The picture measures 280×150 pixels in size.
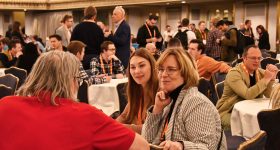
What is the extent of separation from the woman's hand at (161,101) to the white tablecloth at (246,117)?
1.63 m

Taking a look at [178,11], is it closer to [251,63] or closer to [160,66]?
[251,63]

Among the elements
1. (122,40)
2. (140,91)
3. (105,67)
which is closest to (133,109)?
(140,91)

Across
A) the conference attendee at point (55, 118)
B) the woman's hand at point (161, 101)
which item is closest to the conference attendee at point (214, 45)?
the woman's hand at point (161, 101)

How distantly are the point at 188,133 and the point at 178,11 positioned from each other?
16.9 metres

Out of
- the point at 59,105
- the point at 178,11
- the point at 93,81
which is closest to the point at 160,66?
the point at 59,105

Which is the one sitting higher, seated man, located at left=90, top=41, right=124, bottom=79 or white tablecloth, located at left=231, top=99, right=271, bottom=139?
seated man, located at left=90, top=41, right=124, bottom=79

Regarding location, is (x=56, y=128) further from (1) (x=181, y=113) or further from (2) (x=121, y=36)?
(2) (x=121, y=36)

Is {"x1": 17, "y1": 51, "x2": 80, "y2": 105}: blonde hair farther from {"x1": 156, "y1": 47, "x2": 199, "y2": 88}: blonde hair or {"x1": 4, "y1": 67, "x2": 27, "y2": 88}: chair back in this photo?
{"x1": 4, "y1": 67, "x2": 27, "y2": 88}: chair back

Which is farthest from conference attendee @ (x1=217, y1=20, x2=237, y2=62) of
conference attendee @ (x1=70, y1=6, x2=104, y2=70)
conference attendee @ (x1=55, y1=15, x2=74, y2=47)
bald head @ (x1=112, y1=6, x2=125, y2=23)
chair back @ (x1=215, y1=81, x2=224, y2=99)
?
chair back @ (x1=215, y1=81, x2=224, y2=99)

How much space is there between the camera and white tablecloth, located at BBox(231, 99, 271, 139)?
388cm

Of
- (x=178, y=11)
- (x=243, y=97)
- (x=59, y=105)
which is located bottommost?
(x=243, y=97)

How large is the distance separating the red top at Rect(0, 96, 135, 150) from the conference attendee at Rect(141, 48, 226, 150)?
0.39 metres

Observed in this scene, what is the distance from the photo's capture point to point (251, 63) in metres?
4.54

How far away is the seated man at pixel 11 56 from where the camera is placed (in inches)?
342
